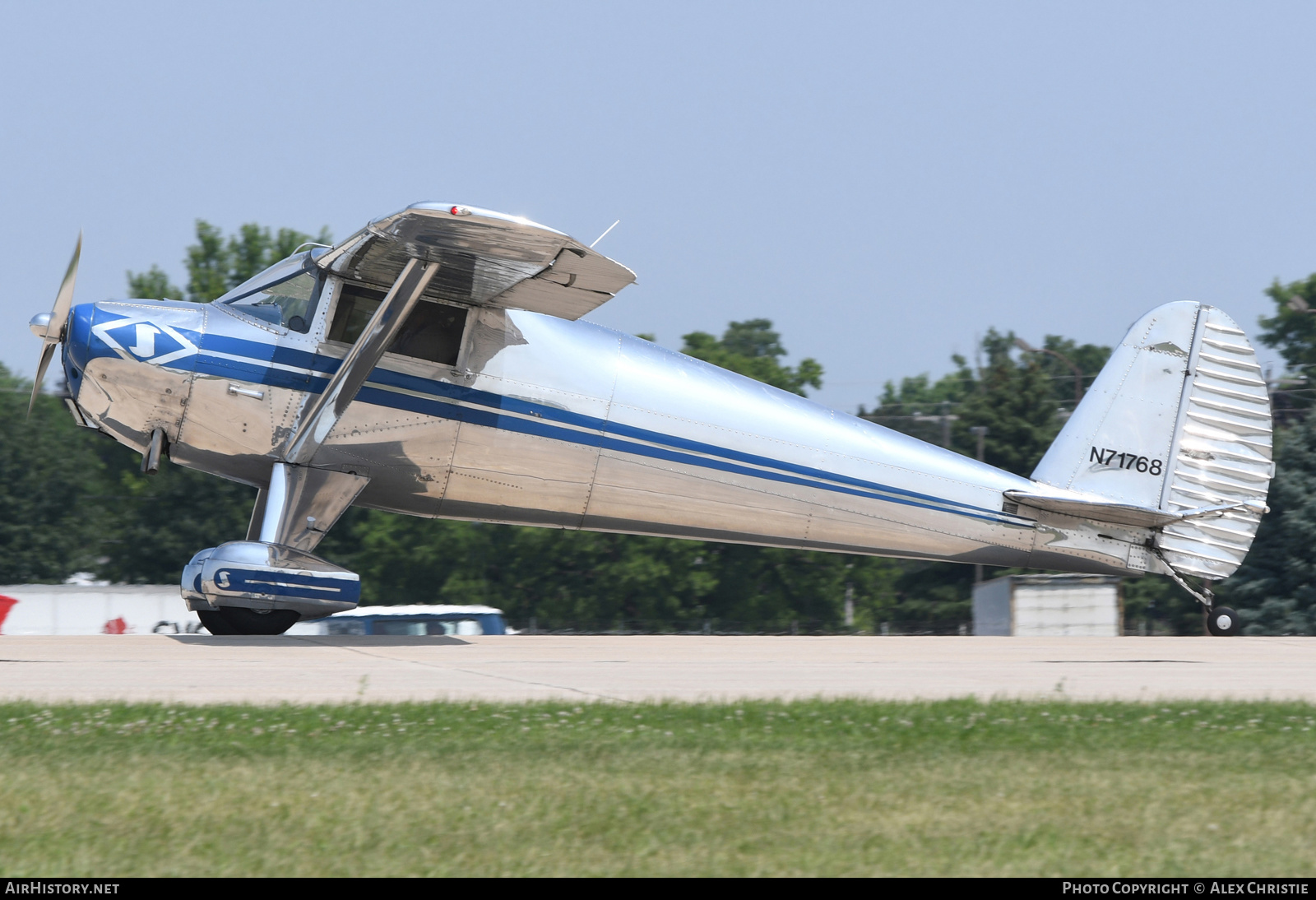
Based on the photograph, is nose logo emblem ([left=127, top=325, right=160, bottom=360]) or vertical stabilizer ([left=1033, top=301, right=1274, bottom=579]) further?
vertical stabilizer ([left=1033, top=301, right=1274, bottom=579])

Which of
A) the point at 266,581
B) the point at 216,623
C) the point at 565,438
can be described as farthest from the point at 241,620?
the point at 565,438

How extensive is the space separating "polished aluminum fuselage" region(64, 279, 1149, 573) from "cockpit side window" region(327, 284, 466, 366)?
0.36 ft

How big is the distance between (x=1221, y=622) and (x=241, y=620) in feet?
34.2

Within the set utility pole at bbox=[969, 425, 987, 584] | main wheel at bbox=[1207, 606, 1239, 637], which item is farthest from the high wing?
utility pole at bbox=[969, 425, 987, 584]

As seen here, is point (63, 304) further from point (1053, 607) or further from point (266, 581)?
point (1053, 607)

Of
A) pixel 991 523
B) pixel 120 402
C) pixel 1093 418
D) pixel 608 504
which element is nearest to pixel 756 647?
pixel 608 504

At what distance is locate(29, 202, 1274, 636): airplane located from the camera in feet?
38.3

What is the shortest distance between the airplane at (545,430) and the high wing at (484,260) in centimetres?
3

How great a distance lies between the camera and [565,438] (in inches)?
503

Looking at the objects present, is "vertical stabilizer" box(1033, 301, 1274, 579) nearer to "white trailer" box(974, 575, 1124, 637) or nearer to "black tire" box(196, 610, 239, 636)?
"black tire" box(196, 610, 239, 636)

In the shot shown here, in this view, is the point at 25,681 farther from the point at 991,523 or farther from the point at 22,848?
the point at 991,523

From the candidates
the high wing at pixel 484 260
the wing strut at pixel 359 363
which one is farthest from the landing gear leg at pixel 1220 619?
the wing strut at pixel 359 363

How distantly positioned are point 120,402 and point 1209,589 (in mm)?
11271

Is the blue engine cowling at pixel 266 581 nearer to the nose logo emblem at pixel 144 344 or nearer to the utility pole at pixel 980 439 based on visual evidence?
the nose logo emblem at pixel 144 344
